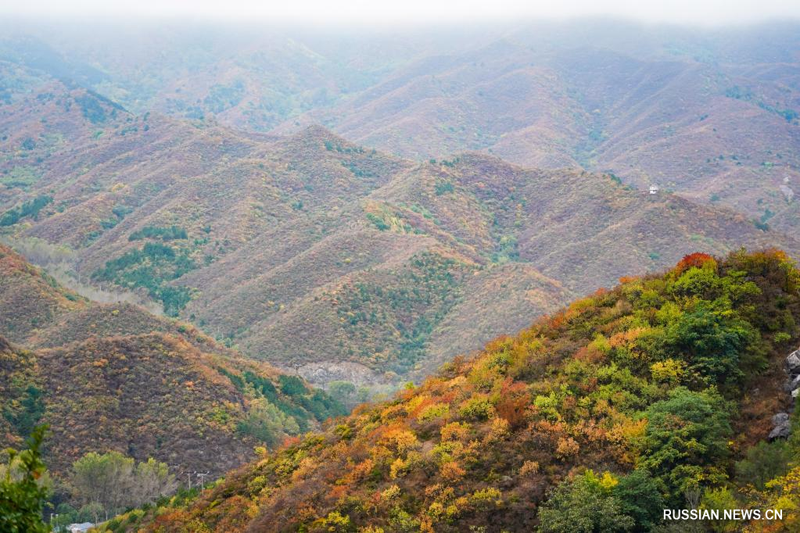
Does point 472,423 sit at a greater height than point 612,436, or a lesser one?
lesser

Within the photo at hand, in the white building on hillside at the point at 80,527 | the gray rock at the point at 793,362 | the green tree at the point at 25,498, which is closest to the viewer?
the green tree at the point at 25,498

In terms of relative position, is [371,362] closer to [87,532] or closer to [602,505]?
[87,532]

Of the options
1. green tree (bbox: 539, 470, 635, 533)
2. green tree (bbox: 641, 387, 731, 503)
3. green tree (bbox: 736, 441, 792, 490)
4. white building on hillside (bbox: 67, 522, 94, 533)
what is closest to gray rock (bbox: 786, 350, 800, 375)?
green tree (bbox: 641, 387, 731, 503)

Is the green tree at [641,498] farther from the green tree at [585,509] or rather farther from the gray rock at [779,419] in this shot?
the gray rock at [779,419]

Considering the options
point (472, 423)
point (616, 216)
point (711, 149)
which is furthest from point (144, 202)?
point (711, 149)

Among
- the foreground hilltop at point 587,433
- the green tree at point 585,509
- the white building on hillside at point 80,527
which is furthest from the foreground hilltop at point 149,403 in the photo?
the green tree at point 585,509

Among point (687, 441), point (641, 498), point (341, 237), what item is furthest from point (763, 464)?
point (341, 237)
